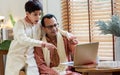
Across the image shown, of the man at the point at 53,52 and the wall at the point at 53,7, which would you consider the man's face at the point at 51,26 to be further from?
the wall at the point at 53,7

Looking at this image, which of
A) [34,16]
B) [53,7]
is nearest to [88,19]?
[53,7]

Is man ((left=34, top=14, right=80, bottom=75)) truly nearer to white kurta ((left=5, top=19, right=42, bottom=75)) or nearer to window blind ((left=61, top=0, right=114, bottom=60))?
white kurta ((left=5, top=19, right=42, bottom=75))

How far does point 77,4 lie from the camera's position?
381 cm

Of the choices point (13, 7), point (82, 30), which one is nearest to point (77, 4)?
point (82, 30)

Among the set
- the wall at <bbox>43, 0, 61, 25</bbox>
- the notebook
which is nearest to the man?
the notebook

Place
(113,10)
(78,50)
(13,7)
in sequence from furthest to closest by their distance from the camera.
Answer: (13,7)
(113,10)
(78,50)

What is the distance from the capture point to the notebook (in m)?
2.28

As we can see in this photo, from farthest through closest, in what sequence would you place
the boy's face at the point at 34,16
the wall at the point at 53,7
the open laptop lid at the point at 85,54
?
the wall at the point at 53,7 → the boy's face at the point at 34,16 → the open laptop lid at the point at 85,54

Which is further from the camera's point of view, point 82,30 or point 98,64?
point 82,30

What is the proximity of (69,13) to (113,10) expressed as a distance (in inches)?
26.6

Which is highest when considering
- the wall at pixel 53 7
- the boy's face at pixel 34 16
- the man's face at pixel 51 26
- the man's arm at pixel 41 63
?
the wall at pixel 53 7

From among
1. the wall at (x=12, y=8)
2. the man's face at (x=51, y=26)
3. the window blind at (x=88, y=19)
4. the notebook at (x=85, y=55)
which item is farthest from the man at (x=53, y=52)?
the wall at (x=12, y=8)

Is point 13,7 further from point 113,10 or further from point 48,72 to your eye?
point 48,72

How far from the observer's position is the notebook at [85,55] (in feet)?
7.49
